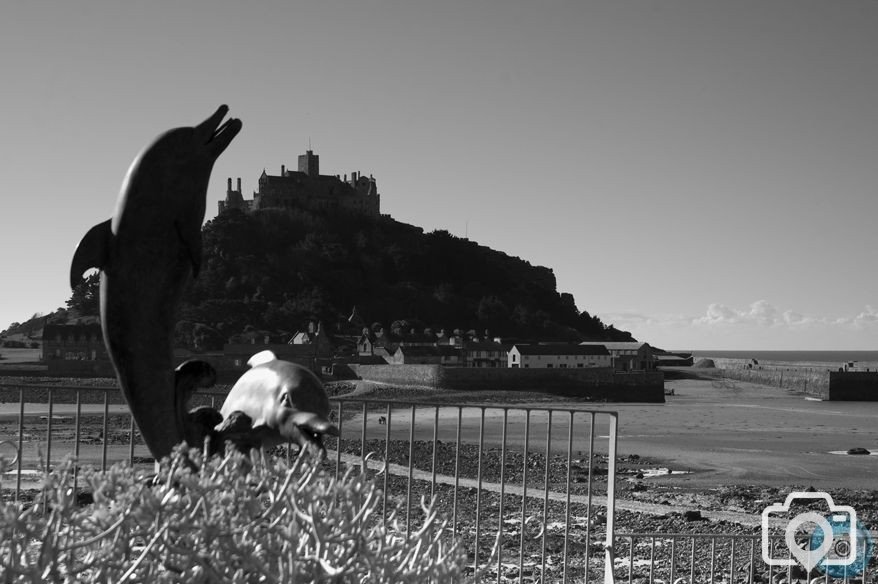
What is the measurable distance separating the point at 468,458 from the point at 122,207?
1106 inches

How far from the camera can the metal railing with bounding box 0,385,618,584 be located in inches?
199

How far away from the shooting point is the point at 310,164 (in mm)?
123062

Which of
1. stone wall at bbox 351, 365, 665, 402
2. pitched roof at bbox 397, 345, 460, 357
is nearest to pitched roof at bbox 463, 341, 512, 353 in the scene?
pitched roof at bbox 397, 345, 460, 357

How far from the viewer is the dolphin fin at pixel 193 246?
3.22m

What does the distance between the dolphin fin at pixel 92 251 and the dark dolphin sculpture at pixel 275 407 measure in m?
0.66

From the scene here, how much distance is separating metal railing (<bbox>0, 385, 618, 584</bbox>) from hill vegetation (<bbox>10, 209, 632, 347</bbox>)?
43.0 m

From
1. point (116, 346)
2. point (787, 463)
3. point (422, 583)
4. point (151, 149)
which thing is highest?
point (151, 149)

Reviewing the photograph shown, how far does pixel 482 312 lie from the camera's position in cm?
11400

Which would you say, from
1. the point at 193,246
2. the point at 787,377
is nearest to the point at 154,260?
the point at 193,246

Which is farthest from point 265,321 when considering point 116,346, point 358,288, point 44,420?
point 116,346

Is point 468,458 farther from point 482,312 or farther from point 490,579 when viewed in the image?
point 482,312

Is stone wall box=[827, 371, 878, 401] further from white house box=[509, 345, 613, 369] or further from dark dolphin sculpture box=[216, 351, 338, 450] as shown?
dark dolphin sculpture box=[216, 351, 338, 450]

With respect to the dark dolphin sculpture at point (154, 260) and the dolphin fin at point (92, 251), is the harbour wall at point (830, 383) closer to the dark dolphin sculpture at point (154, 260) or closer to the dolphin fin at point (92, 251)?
the dark dolphin sculpture at point (154, 260)
